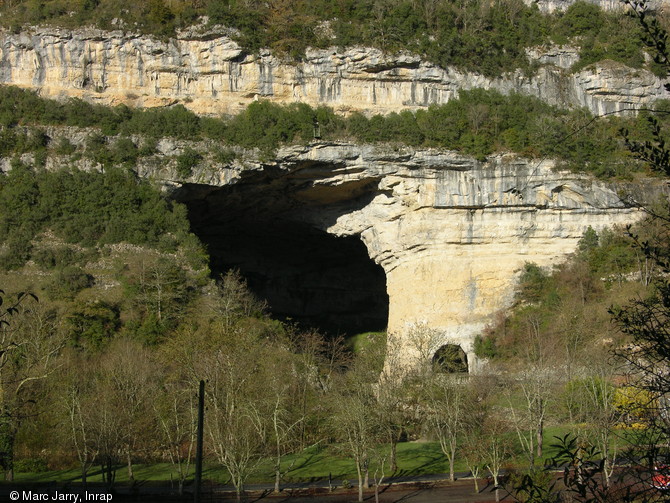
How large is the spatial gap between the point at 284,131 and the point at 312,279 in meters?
16.7

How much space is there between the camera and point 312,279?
58719 millimetres

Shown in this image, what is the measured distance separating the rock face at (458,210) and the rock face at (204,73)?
464cm

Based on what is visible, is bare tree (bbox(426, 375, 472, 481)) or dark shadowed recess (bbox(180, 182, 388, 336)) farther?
dark shadowed recess (bbox(180, 182, 388, 336))

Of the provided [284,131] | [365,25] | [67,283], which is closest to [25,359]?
[67,283]

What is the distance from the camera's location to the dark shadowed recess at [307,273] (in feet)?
177

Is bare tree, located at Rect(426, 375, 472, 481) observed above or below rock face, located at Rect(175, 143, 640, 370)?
below

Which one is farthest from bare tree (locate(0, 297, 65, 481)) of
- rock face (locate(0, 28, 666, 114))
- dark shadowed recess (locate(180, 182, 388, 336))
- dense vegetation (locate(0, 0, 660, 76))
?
dense vegetation (locate(0, 0, 660, 76))

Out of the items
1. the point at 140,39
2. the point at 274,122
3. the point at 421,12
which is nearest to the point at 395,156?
the point at 274,122

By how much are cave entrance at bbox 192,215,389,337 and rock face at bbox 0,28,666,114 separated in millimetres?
10489

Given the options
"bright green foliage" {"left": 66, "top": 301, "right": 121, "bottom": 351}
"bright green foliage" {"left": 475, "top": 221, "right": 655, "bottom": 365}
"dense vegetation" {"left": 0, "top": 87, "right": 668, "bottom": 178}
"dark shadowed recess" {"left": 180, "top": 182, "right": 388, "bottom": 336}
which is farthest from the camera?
"dark shadowed recess" {"left": 180, "top": 182, "right": 388, "bottom": 336}

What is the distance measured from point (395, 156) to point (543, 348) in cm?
1296

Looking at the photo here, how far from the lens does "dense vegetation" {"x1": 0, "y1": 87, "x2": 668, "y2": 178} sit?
44219 millimetres

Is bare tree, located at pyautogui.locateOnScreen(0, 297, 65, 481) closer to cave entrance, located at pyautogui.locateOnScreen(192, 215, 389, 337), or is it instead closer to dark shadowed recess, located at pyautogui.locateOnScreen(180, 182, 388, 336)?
dark shadowed recess, located at pyautogui.locateOnScreen(180, 182, 388, 336)

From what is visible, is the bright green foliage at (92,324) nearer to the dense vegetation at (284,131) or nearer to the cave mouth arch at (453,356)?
the dense vegetation at (284,131)
